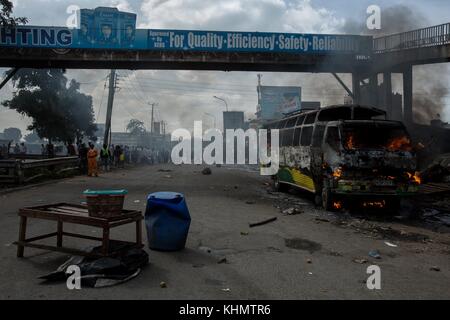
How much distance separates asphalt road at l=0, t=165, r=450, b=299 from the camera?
4652 mm

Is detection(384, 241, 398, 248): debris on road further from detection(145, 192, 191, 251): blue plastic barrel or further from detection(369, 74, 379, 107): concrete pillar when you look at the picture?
detection(369, 74, 379, 107): concrete pillar

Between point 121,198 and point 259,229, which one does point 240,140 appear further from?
point 121,198

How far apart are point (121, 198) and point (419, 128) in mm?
17707

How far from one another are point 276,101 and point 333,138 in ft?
123

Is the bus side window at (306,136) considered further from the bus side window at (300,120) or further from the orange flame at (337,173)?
the orange flame at (337,173)

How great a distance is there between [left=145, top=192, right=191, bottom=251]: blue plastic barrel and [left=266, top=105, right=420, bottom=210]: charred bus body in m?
5.21

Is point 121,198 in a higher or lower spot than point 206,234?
higher

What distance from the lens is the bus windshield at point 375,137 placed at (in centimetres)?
1076

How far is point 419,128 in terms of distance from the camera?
19.9m

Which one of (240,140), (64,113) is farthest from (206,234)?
(240,140)

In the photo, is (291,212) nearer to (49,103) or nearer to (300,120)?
(300,120)

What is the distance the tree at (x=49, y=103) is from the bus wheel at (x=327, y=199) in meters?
31.0

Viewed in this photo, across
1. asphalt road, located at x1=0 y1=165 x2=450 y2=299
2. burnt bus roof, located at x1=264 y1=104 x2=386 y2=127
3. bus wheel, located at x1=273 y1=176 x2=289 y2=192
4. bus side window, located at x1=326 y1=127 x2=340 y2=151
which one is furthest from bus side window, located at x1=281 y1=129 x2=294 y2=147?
asphalt road, located at x1=0 y1=165 x2=450 y2=299

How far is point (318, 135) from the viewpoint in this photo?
456 inches
